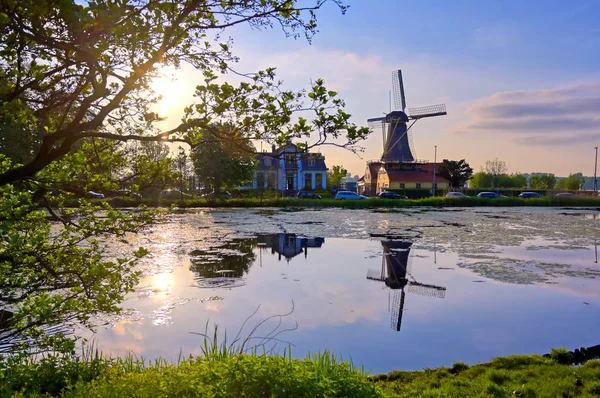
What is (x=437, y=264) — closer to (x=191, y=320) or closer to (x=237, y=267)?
(x=237, y=267)

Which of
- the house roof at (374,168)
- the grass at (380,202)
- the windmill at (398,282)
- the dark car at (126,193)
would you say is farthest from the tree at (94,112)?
the house roof at (374,168)

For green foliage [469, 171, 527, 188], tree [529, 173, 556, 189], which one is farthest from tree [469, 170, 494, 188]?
tree [529, 173, 556, 189]

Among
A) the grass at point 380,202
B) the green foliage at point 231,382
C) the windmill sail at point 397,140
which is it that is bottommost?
the green foliage at point 231,382

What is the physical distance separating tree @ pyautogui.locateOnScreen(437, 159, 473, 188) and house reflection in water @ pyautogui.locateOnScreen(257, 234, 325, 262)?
6510 cm

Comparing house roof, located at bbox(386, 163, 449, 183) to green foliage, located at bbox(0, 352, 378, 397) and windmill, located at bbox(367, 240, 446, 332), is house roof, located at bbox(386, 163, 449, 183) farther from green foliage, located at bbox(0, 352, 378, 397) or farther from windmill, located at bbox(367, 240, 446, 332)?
green foliage, located at bbox(0, 352, 378, 397)

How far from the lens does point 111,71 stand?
15.3 ft

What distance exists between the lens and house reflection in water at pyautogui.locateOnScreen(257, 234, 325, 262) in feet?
60.6

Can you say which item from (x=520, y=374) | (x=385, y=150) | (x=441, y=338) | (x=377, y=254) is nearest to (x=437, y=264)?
(x=377, y=254)

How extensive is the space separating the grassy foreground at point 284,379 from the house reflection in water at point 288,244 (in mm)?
10496

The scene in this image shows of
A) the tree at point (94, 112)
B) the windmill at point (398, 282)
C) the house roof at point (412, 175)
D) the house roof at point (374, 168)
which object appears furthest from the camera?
the house roof at point (374, 168)

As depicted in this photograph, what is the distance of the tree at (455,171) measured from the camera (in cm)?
8306

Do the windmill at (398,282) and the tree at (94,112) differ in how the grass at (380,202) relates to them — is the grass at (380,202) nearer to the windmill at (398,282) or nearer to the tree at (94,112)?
the windmill at (398,282)

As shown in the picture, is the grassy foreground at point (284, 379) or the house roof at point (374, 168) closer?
the grassy foreground at point (284, 379)

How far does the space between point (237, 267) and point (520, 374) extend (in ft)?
31.9
